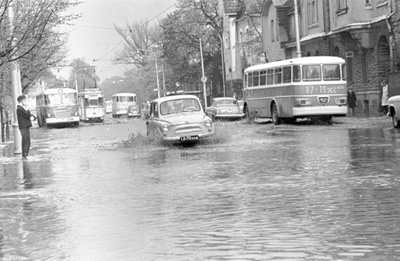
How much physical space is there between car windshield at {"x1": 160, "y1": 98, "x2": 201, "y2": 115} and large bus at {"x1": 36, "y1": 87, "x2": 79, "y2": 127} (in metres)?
35.0

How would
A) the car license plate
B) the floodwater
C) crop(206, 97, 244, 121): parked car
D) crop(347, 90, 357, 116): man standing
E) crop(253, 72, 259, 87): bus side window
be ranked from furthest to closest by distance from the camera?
crop(206, 97, 244, 121): parked car
crop(347, 90, 357, 116): man standing
crop(253, 72, 259, 87): bus side window
the car license plate
the floodwater

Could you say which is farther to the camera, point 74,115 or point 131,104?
point 131,104

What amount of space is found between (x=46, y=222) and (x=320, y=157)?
9.19m

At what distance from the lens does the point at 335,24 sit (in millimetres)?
48281

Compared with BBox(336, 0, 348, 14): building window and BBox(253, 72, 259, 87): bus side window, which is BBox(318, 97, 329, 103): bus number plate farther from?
BBox(336, 0, 348, 14): building window

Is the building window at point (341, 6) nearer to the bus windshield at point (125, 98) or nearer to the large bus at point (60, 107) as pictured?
the large bus at point (60, 107)

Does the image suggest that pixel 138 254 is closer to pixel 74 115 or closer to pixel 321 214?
pixel 321 214

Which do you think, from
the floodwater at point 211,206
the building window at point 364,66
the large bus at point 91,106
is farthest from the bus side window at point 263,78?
the large bus at point 91,106

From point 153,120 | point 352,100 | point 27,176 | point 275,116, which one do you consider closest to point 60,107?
point 352,100

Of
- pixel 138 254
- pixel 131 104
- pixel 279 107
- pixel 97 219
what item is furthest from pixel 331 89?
pixel 131 104

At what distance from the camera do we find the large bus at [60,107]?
60.8 m

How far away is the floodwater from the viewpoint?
7.94 metres

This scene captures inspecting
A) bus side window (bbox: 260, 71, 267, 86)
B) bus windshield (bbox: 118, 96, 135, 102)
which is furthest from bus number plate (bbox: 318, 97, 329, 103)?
bus windshield (bbox: 118, 96, 135, 102)

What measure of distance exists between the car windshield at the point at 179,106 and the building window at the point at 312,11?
93.5 ft
